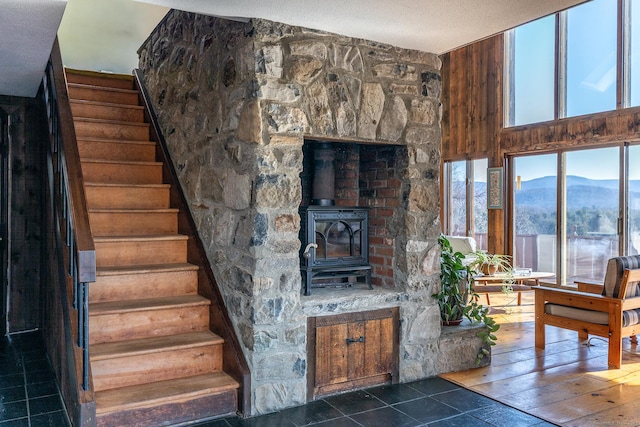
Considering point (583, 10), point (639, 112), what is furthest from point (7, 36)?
point (583, 10)

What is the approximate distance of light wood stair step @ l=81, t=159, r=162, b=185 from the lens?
397 centimetres

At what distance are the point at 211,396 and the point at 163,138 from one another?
2.33 metres

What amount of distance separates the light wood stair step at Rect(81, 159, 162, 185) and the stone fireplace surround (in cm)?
30

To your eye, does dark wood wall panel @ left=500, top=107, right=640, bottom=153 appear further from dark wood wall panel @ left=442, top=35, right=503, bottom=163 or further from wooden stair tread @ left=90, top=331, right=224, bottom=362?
wooden stair tread @ left=90, top=331, right=224, bottom=362

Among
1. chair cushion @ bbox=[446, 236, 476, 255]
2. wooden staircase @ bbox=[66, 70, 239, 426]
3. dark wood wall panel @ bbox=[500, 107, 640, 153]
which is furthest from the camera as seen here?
chair cushion @ bbox=[446, 236, 476, 255]

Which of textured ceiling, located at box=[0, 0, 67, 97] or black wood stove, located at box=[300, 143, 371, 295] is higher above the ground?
textured ceiling, located at box=[0, 0, 67, 97]

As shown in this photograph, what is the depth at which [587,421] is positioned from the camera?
2799 mm

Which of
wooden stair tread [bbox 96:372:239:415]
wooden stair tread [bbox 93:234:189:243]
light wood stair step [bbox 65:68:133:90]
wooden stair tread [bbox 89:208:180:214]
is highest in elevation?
light wood stair step [bbox 65:68:133:90]

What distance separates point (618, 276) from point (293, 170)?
105 inches

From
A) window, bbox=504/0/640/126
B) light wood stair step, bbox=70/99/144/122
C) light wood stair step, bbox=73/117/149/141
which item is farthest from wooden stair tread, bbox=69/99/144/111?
window, bbox=504/0/640/126

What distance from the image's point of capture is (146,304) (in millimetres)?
3168

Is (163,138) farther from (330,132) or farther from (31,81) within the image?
(330,132)

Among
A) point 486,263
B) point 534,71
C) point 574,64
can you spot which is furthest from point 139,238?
point 534,71

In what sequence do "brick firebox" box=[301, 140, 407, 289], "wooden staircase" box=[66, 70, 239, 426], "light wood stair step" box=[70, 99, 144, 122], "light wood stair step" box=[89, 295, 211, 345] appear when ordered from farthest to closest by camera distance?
1. "light wood stair step" box=[70, 99, 144, 122]
2. "brick firebox" box=[301, 140, 407, 289]
3. "light wood stair step" box=[89, 295, 211, 345]
4. "wooden staircase" box=[66, 70, 239, 426]
